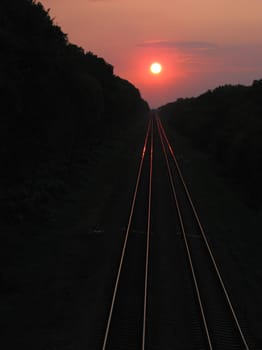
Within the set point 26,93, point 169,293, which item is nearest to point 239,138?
point 26,93

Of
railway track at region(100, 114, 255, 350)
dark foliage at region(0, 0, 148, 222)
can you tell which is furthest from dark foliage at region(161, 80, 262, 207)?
dark foliage at region(0, 0, 148, 222)

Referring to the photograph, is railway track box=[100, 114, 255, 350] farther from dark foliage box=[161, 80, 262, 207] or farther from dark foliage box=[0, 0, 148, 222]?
dark foliage box=[161, 80, 262, 207]

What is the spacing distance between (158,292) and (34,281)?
14.7 ft

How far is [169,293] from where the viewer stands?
1625cm

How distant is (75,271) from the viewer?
1820 cm

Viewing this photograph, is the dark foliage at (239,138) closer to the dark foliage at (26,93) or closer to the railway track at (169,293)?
→ the railway track at (169,293)

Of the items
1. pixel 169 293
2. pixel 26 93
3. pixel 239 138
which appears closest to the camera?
pixel 169 293

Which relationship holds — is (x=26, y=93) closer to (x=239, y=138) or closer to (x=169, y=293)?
(x=169, y=293)

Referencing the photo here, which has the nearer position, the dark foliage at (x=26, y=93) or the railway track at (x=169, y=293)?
the railway track at (x=169, y=293)

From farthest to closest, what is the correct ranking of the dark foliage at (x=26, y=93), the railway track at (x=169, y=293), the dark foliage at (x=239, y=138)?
the dark foliage at (x=239, y=138) < the dark foliage at (x=26, y=93) < the railway track at (x=169, y=293)

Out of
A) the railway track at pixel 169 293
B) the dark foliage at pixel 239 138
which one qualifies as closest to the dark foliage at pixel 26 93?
the railway track at pixel 169 293

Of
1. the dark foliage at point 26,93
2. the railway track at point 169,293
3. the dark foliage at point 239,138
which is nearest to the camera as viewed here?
the railway track at point 169,293

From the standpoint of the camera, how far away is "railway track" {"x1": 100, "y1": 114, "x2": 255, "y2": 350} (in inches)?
508

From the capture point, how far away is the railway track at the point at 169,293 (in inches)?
508
